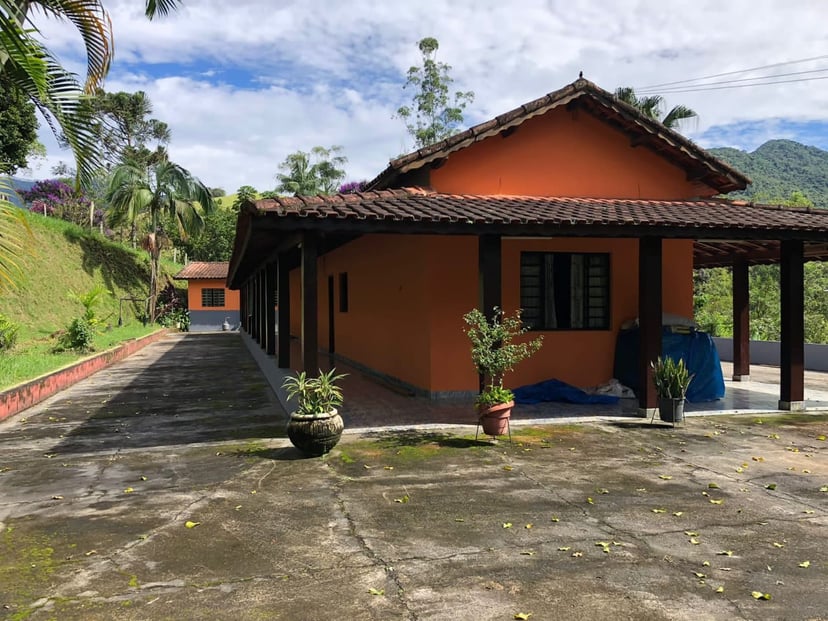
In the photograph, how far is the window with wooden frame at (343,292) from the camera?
54.6 feet

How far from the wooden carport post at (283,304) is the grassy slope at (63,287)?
4809 mm

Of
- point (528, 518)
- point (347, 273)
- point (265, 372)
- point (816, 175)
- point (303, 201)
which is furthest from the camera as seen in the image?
point (816, 175)

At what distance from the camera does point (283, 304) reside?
518 inches

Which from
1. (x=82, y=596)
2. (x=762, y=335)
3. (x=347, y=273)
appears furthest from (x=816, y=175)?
(x=82, y=596)

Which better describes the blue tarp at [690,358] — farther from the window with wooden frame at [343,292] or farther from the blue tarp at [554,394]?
→ the window with wooden frame at [343,292]

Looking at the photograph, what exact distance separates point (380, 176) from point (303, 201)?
11.6ft

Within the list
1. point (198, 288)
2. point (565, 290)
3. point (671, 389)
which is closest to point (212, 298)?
point (198, 288)

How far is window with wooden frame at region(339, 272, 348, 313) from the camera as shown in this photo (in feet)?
54.6

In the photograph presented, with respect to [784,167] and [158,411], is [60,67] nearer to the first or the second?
[158,411]

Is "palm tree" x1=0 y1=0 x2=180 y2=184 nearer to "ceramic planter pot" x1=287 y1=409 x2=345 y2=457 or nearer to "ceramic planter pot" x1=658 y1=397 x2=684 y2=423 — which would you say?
"ceramic planter pot" x1=287 y1=409 x2=345 y2=457

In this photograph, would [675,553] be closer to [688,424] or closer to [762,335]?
[688,424]

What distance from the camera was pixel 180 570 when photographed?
4008 millimetres

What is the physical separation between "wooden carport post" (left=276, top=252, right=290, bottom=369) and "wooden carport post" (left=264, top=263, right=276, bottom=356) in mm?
2525

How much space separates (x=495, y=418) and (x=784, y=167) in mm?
83061
